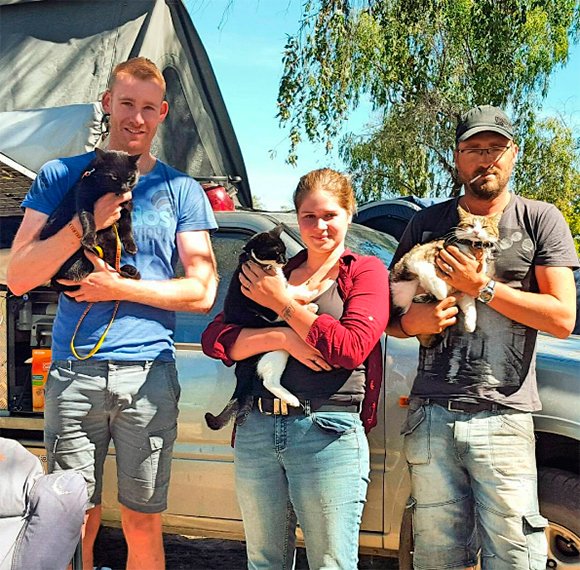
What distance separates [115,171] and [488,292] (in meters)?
1.47

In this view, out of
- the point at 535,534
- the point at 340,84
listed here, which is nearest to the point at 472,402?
the point at 535,534

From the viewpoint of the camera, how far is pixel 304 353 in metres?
2.44

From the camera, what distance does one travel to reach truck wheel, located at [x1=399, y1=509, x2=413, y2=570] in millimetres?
3238

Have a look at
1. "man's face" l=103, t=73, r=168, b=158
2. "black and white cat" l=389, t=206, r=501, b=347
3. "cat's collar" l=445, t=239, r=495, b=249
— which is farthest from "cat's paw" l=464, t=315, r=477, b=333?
"man's face" l=103, t=73, r=168, b=158

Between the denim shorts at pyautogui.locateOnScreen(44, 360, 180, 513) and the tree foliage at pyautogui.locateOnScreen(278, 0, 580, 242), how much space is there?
3678 mm

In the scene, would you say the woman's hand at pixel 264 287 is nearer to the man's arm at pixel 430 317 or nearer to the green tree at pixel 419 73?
the man's arm at pixel 430 317

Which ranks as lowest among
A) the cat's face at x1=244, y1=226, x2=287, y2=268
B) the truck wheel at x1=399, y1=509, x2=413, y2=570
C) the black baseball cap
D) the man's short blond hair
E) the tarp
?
the truck wheel at x1=399, y1=509, x2=413, y2=570

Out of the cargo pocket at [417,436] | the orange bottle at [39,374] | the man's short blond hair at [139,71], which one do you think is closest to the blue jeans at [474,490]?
the cargo pocket at [417,436]

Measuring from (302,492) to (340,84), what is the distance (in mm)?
5160

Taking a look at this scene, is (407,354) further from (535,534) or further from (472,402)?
(535,534)

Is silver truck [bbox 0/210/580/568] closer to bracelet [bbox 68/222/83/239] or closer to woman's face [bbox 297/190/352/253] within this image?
woman's face [bbox 297/190/352/253]

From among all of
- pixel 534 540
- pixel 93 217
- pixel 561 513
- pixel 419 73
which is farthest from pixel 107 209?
pixel 419 73

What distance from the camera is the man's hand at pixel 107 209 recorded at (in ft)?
8.69

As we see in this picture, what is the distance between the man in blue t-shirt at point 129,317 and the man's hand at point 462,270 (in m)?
0.95
